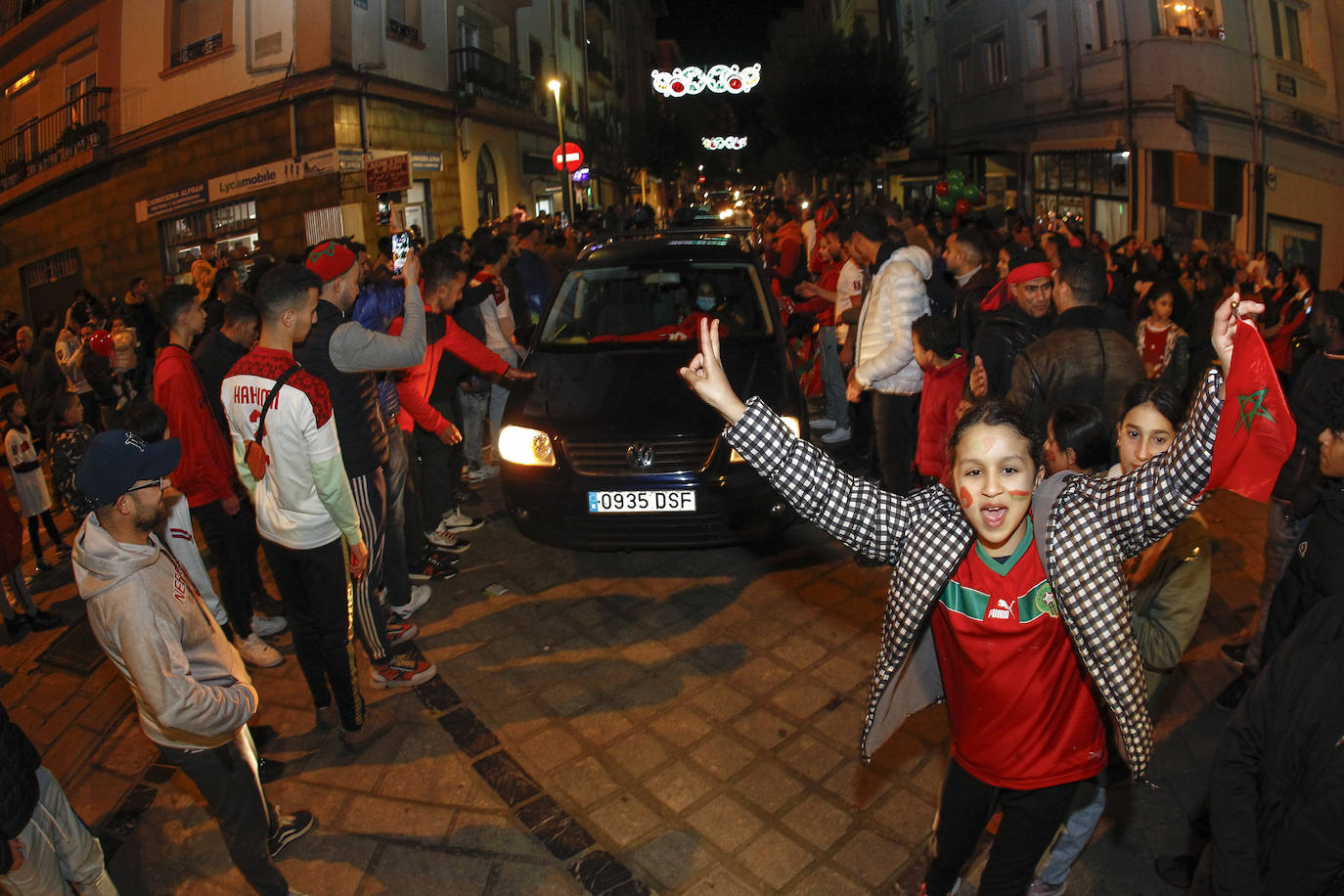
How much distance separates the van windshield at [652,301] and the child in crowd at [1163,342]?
2870 millimetres

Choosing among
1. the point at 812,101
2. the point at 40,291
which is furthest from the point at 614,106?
the point at 40,291

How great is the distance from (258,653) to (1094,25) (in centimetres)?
1613

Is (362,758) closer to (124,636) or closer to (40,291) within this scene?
(124,636)

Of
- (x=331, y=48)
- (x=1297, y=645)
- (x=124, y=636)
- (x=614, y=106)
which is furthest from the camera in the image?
(x=614, y=106)

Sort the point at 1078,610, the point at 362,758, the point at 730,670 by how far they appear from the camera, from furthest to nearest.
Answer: the point at 730,670 < the point at 362,758 < the point at 1078,610

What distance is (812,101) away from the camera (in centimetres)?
3070

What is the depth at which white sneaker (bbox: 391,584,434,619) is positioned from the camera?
5.06 metres

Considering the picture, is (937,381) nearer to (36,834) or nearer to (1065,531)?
(1065,531)

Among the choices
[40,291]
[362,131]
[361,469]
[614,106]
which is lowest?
[361,469]

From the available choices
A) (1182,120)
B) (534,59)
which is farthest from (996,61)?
(534,59)

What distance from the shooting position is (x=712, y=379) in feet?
7.18

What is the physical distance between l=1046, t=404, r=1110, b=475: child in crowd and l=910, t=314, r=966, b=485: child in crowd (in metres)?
1.52

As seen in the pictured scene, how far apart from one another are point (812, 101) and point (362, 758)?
30.6m

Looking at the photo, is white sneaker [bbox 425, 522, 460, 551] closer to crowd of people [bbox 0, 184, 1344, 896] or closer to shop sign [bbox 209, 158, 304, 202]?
crowd of people [bbox 0, 184, 1344, 896]
